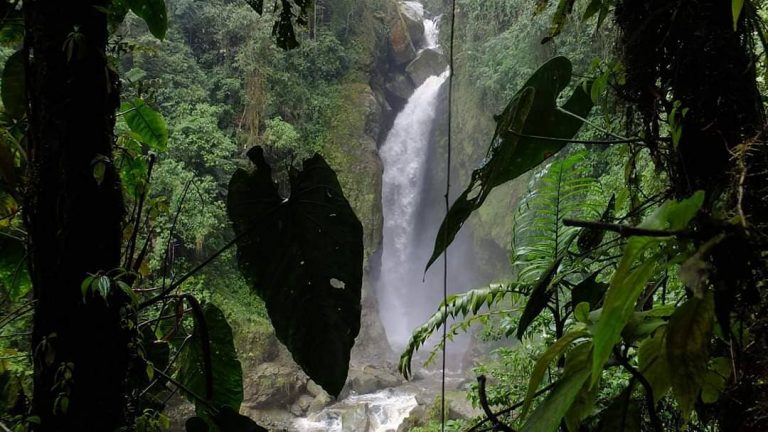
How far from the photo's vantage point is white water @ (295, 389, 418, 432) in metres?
6.88

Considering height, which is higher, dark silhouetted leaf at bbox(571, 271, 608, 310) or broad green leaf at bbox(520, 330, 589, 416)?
dark silhouetted leaf at bbox(571, 271, 608, 310)

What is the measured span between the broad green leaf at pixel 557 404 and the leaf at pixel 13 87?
37.5 inches

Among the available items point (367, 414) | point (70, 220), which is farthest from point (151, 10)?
point (367, 414)

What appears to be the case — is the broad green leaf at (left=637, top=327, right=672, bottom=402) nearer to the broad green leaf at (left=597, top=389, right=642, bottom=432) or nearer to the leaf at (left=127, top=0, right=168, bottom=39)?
the broad green leaf at (left=597, top=389, right=642, bottom=432)

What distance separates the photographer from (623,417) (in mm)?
612

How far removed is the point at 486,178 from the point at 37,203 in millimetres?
597

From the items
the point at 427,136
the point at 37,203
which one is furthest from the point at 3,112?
the point at 427,136

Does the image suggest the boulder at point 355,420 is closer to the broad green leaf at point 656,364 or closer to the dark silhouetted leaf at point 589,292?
the dark silhouetted leaf at point 589,292

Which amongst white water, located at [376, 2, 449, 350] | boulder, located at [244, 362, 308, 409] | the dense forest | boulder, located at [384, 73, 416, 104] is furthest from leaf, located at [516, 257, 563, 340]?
boulder, located at [384, 73, 416, 104]

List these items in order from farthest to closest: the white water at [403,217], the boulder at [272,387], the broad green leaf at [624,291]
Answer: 1. the white water at [403,217]
2. the boulder at [272,387]
3. the broad green leaf at [624,291]

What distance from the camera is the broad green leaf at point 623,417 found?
607 mm

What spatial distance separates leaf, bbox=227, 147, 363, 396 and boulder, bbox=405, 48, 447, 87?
12630 mm

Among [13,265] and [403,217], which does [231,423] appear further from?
[403,217]

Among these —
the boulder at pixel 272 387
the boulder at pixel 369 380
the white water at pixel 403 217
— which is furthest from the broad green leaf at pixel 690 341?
the white water at pixel 403 217
